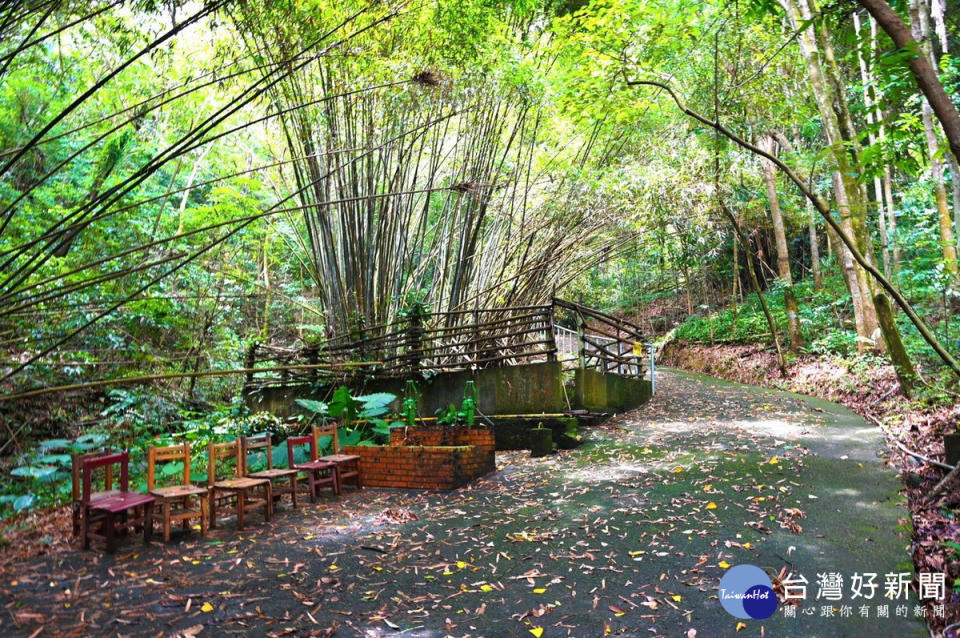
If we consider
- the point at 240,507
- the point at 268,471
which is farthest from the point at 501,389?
the point at 240,507

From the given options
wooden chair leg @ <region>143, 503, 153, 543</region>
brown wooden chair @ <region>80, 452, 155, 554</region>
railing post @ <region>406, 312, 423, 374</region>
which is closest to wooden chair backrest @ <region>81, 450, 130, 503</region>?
brown wooden chair @ <region>80, 452, 155, 554</region>

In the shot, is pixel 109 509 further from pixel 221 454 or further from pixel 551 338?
pixel 551 338

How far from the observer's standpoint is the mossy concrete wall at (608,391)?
703 cm

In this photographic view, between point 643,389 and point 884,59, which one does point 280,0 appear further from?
point 643,389

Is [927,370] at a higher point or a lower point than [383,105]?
lower

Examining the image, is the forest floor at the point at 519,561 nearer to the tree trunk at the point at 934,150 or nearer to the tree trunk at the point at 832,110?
the tree trunk at the point at 934,150

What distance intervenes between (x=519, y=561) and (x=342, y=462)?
2.13m

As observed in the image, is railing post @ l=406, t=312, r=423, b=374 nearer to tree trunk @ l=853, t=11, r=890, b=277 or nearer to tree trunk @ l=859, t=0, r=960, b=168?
tree trunk @ l=853, t=11, r=890, b=277

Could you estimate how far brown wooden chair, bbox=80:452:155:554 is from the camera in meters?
3.16

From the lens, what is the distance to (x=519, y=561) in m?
3.10

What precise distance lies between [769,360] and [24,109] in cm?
1367

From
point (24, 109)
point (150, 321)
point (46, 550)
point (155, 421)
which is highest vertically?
point (24, 109)

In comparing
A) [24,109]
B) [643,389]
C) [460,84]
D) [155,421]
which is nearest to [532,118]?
[460,84]

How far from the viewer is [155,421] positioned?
6496 mm
